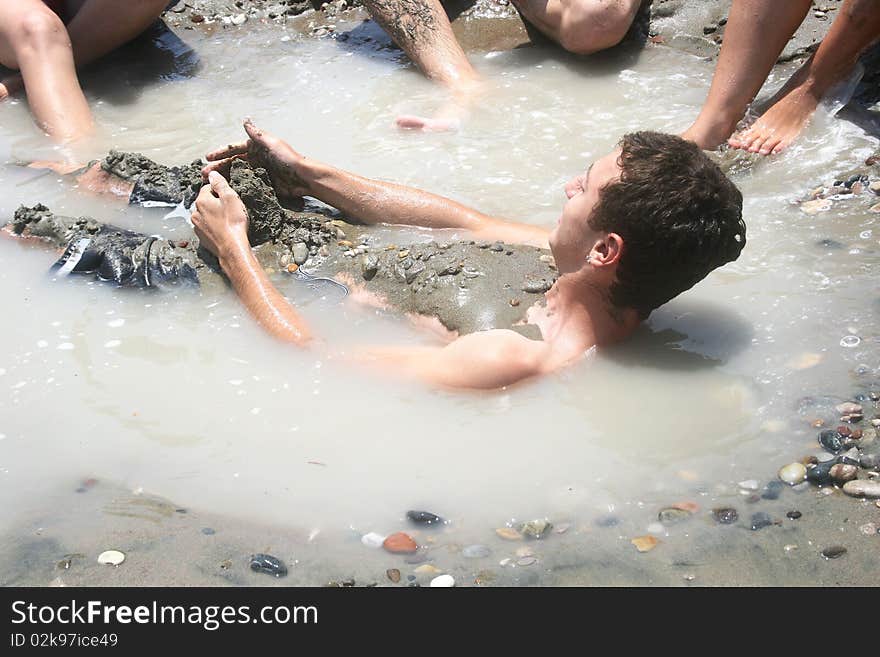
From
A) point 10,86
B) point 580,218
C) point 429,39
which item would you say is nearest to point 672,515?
point 580,218

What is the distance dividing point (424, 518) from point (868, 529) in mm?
1098

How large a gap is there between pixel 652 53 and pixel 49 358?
3.64 m

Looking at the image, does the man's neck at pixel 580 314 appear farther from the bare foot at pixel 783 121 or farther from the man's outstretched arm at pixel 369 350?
the bare foot at pixel 783 121

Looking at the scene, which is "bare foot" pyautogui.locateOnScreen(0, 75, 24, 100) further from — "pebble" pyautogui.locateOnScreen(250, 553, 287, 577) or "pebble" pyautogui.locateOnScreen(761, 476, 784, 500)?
"pebble" pyautogui.locateOnScreen(761, 476, 784, 500)

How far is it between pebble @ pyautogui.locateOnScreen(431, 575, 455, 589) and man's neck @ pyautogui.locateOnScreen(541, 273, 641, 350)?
101cm

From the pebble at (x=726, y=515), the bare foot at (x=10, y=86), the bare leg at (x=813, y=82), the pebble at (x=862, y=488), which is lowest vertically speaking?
the bare foot at (x=10, y=86)

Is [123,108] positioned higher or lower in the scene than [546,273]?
lower

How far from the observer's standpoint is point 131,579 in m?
2.42

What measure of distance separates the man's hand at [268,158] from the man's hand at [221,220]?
0.19 meters

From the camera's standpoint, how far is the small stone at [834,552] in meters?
2.42

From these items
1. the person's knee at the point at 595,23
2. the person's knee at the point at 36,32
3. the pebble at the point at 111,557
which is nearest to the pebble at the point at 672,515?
the pebble at the point at 111,557

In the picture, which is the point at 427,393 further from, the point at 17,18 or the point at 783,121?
the point at 17,18

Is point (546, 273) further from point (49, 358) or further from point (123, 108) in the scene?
point (123, 108)
